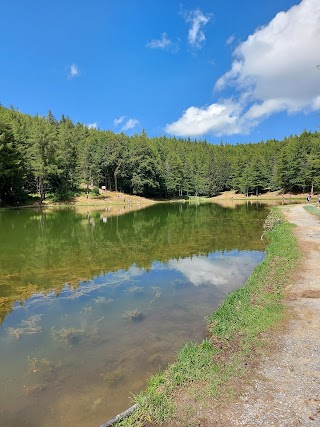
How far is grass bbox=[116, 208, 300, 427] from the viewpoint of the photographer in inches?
201

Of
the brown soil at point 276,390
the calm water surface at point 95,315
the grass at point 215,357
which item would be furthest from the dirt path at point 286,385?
the calm water surface at point 95,315

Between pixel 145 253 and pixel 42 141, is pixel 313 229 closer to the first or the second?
pixel 145 253

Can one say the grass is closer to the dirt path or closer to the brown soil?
the brown soil

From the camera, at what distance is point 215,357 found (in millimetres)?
6730

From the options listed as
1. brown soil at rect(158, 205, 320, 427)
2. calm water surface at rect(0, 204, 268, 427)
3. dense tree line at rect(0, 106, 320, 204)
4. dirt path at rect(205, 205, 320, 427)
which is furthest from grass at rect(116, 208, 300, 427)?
dense tree line at rect(0, 106, 320, 204)

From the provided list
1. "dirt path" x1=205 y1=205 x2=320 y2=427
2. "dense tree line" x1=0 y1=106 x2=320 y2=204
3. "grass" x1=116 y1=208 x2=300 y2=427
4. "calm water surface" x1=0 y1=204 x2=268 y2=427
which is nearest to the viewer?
"dirt path" x1=205 y1=205 x2=320 y2=427

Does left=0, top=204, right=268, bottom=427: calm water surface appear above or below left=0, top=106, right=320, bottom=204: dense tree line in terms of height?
below

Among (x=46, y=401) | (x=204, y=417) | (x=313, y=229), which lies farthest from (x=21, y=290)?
(x=313, y=229)

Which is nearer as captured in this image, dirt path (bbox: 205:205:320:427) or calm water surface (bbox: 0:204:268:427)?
dirt path (bbox: 205:205:320:427)

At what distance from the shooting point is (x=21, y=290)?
13273 mm

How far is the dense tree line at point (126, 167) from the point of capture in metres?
65.9

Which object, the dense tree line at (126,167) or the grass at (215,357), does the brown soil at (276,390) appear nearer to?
the grass at (215,357)

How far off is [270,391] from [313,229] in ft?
72.4

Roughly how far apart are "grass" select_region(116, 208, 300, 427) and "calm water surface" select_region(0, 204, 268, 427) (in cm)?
88
